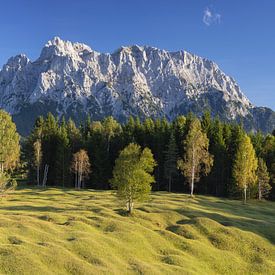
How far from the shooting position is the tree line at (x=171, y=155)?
10550 centimetres

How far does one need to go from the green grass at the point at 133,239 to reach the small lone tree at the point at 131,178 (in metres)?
3.44

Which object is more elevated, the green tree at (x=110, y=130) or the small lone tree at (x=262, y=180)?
the green tree at (x=110, y=130)

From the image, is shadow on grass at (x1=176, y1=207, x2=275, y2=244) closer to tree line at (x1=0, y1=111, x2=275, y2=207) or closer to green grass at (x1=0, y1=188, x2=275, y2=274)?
green grass at (x1=0, y1=188, x2=275, y2=274)

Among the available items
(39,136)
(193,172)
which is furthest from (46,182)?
(193,172)

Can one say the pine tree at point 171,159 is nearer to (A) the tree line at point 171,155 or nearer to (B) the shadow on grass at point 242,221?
(A) the tree line at point 171,155

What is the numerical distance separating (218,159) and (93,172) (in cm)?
4434

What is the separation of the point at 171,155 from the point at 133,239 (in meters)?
67.5

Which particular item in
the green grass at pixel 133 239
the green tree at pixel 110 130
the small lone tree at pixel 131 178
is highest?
the green tree at pixel 110 130

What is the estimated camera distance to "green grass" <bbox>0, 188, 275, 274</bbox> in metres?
41.2

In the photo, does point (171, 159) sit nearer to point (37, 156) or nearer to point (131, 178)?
point (37, 156)

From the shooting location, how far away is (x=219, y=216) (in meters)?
71.8

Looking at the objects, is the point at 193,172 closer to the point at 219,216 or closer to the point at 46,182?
the point at 219,216

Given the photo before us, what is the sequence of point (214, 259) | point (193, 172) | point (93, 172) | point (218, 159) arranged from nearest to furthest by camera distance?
point (214, 259) → point (193, 172) → point (218, 159) → point (93, 172)

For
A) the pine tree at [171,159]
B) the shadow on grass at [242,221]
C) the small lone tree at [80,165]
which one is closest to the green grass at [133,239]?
the shadow on grass at [242,221]
